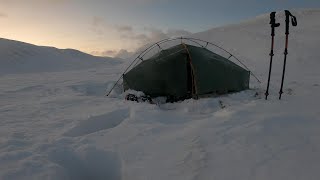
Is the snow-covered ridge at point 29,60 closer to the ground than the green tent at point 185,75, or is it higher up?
higher up

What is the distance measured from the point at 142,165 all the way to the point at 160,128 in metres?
1.84

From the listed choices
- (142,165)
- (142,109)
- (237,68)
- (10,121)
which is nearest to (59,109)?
(10,121)

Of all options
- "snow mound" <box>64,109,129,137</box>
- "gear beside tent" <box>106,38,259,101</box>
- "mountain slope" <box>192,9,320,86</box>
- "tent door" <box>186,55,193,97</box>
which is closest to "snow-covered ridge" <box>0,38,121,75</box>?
"mountain slope" <box>192,9,320,86</box>

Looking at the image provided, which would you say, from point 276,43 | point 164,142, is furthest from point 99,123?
point 276,43

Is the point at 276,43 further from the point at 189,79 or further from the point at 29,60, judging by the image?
the point at 29,60

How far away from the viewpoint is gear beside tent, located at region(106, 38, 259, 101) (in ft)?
36.6

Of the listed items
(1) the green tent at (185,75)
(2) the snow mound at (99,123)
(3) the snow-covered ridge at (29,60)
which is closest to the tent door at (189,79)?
(1) the green tent at (185,75)

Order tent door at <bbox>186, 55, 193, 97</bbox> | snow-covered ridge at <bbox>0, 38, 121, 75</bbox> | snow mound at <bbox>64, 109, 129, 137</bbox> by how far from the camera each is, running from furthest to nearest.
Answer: snow-covered ridge at <bbox>0, 38, 121, 75</bbox> → tent door at <bbox>186, 55, 193, 97</bbox> → snow mound at <bbox>64, 109, 129, 137</bbox>

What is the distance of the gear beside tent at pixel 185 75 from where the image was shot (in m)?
11.2

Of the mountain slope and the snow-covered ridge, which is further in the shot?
the snow-covered ridge

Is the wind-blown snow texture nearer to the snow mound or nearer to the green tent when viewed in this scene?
the snow mound

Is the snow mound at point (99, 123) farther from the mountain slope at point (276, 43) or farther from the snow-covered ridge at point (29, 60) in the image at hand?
the snow-covered ridge at point (29, 60)

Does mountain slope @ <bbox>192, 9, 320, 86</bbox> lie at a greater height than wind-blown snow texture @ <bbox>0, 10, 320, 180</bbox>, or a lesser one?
greater

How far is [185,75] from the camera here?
1123cm
